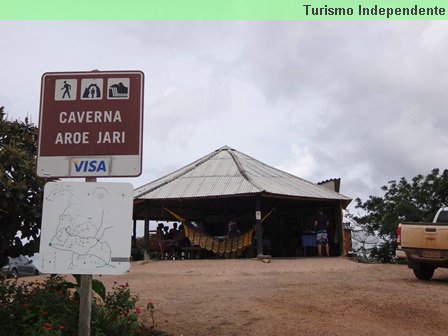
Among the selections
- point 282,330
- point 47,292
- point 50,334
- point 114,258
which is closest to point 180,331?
point 282,330

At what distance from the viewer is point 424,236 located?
408 inches

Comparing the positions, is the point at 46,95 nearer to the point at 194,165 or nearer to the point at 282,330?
the point at 282,330

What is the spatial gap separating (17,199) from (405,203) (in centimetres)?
2616

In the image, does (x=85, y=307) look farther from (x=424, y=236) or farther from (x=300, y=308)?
(x=424, y=236)

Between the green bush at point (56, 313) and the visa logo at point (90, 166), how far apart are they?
1249 millimetres

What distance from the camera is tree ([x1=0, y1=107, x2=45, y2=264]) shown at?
460cm

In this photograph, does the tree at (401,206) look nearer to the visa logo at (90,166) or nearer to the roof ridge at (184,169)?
the roof ridge at (184,169)

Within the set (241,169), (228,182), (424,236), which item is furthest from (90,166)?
(241,169)

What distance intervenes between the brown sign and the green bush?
1345 millimetres

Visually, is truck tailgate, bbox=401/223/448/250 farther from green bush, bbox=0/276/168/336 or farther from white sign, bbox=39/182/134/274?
white sign, bbox=39/182/134/274

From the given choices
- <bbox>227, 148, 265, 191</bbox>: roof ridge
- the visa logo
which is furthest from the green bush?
<bbox>227, 148, 265, 191</bbox>: roof ridge

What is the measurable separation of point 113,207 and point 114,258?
346 mm

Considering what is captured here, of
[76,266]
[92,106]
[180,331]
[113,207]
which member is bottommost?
[180,331]

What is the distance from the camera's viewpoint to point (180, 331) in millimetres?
5410
